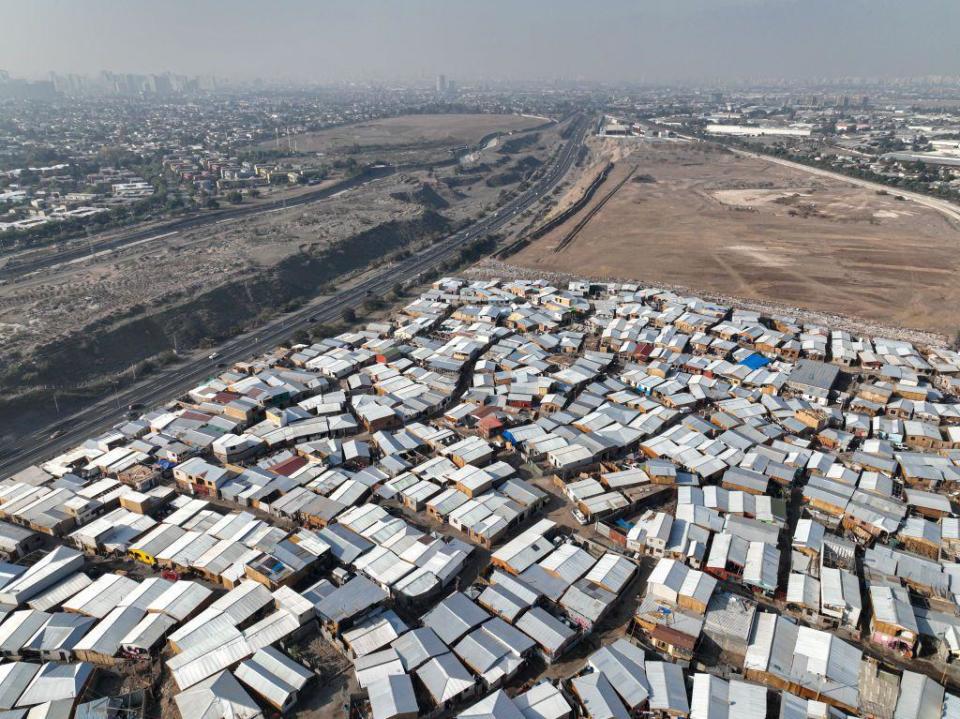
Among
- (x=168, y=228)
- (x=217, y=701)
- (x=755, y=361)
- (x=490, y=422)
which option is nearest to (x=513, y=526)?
(x=490, y=422)

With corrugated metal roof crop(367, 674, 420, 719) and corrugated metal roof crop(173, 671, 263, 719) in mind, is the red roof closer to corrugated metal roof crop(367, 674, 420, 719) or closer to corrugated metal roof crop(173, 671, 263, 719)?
corrugated metal roof crop(367, 674, 420, 719)

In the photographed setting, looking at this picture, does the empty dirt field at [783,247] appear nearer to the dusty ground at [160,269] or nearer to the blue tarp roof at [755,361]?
the blue tarp roof at [755,361]

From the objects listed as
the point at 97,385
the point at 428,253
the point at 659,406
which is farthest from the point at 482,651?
the point at 428,253

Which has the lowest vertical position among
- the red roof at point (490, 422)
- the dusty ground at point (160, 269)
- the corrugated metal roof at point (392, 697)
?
the corrugated metal roof at point (392, 697)

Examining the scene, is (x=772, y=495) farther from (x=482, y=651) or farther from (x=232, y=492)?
(x=232, y=492)

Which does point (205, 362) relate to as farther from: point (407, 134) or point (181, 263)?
point (407, 134)

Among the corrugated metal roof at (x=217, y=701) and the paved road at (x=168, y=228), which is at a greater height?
the paved road at (x=168, y=228)

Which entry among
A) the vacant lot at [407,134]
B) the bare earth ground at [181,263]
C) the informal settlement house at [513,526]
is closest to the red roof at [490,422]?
the informal settlement house at [513,526]
